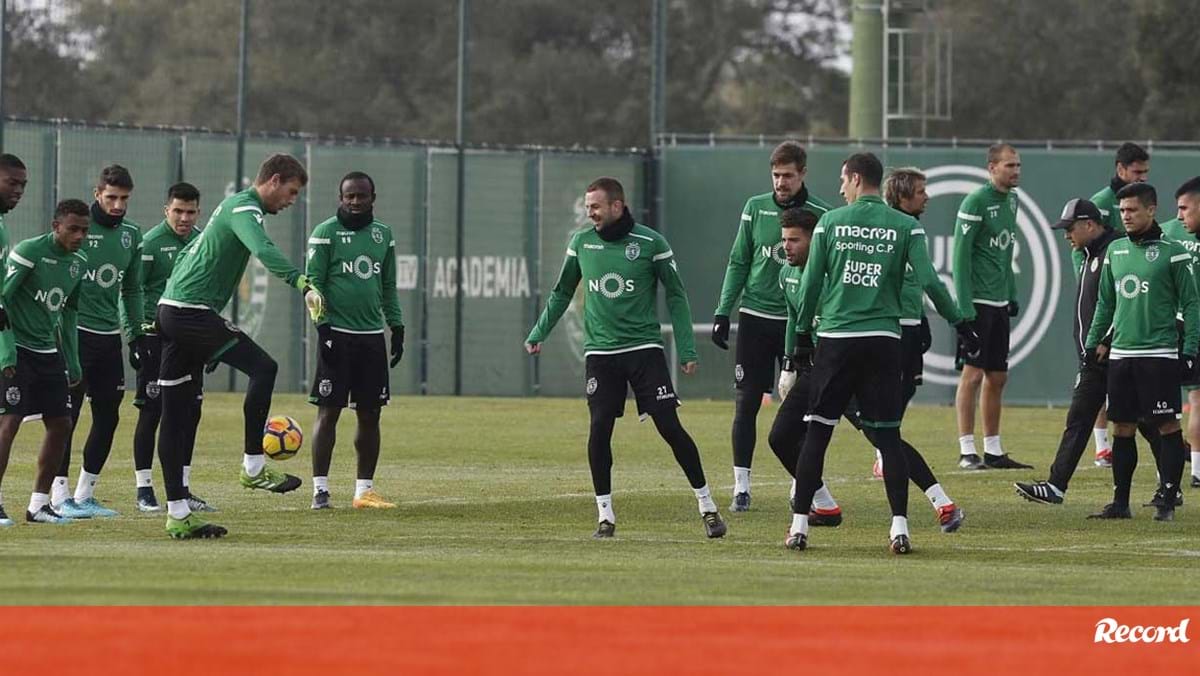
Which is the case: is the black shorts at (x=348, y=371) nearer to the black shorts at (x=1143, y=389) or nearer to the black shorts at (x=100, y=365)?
the black shorts at (x=100, y=365)

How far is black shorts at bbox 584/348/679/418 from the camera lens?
42.0ft

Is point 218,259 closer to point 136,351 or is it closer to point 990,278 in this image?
point 136,351

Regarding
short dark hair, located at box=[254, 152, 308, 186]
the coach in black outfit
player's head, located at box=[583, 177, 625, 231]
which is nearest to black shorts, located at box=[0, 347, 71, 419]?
short dark hair, located at box=[254, 152, 308, 186]

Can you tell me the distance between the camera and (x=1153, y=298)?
13969mm

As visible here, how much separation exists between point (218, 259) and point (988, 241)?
7311 millimetres

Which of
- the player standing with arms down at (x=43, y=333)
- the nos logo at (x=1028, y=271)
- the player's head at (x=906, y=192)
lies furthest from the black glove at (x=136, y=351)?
the nos logo at (x=1028, y=271)

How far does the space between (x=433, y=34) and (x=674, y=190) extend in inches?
636

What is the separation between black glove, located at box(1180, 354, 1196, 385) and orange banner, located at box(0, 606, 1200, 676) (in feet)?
16.5

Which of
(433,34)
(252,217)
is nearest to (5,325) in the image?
(252,217)

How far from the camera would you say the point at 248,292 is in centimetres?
3012

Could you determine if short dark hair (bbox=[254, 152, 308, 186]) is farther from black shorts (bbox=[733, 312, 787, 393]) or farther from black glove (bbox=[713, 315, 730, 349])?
black shorts (bbox=[733, 312, 787, 393])

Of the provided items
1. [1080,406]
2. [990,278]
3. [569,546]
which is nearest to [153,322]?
[569,546]

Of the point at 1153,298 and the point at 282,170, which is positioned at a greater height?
the point at 282,170

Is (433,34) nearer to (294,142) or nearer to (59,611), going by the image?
(294,142)
